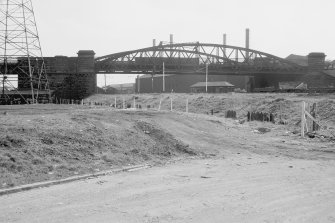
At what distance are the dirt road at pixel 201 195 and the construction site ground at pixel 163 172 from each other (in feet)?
0.06

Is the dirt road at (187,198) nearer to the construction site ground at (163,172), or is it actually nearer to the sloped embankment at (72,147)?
the construction site ground at (163,172)

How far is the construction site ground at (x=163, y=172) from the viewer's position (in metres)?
7.41

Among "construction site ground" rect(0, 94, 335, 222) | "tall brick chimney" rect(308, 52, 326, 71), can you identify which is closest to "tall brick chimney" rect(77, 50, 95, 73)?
"tall brick chimney" rect(308, 52, 326, 71)

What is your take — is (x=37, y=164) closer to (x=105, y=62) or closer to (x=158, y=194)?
(x=158, y=194)

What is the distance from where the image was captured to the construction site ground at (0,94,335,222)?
7.41 meters

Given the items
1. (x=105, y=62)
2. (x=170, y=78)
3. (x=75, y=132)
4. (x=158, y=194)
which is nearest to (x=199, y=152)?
(x=75, y=132)

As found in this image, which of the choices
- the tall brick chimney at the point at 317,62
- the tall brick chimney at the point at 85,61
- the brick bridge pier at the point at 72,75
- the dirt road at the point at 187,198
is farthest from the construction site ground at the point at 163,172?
the tall brick chimney at the point at 317,62

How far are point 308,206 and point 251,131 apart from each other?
518 inches

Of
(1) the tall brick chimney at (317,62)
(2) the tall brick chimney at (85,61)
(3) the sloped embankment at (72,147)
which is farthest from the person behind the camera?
(1) the tall brick chimney at (317,62)

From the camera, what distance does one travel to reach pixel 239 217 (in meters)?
7.11

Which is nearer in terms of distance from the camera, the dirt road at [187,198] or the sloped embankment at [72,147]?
the dirt road at [187,198]

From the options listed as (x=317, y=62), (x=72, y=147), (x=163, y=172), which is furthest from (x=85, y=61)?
(x=163, y=172)

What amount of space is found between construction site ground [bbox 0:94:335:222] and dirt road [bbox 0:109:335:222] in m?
0.02

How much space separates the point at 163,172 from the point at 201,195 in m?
2.65
